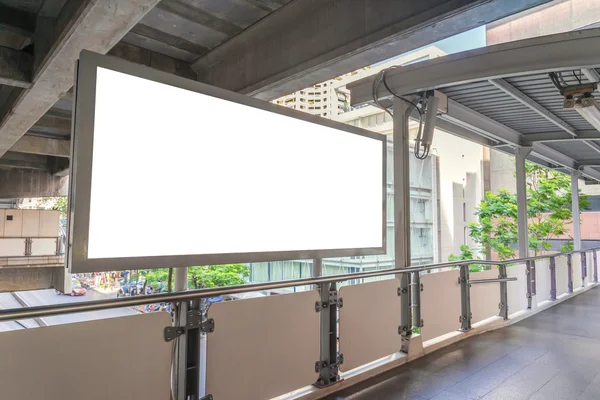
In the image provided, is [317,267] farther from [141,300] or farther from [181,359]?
[141,300]

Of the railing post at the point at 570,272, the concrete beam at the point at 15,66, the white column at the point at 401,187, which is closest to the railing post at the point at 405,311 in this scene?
the white column at the point at 401,187

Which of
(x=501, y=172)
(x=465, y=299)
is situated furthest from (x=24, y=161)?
(x=501, y=172)

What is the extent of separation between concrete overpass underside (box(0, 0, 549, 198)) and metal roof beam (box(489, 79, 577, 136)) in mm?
1404

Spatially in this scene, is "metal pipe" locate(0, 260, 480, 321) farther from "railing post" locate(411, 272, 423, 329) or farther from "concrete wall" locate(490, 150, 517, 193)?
"concrete wall" locate(490, 150, 517, 193)

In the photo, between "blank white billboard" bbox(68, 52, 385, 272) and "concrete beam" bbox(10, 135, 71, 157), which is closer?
"blank white billboard" bbox(68, 52, 385, 272)

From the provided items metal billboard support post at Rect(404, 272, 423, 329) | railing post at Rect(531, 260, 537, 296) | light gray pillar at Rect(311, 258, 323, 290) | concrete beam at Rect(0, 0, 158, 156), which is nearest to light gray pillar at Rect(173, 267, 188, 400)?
light gray pillar at Rect(311, 258, 323, 290)

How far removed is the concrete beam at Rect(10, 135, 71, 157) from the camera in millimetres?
7955

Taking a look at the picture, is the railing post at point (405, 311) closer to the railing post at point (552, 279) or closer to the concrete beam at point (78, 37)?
the concrete beam at point (78, 37)

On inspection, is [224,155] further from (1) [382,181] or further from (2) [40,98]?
(2) [40,98]

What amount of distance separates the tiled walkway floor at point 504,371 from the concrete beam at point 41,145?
7.42 metres

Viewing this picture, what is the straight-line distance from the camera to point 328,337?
291 cm

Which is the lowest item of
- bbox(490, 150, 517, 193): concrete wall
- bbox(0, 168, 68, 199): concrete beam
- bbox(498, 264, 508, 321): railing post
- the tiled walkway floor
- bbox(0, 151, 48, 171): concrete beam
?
the tiled walkway floor

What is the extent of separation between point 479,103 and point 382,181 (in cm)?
A: 176

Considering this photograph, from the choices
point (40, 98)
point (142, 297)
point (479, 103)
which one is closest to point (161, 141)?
point (142, 297)
